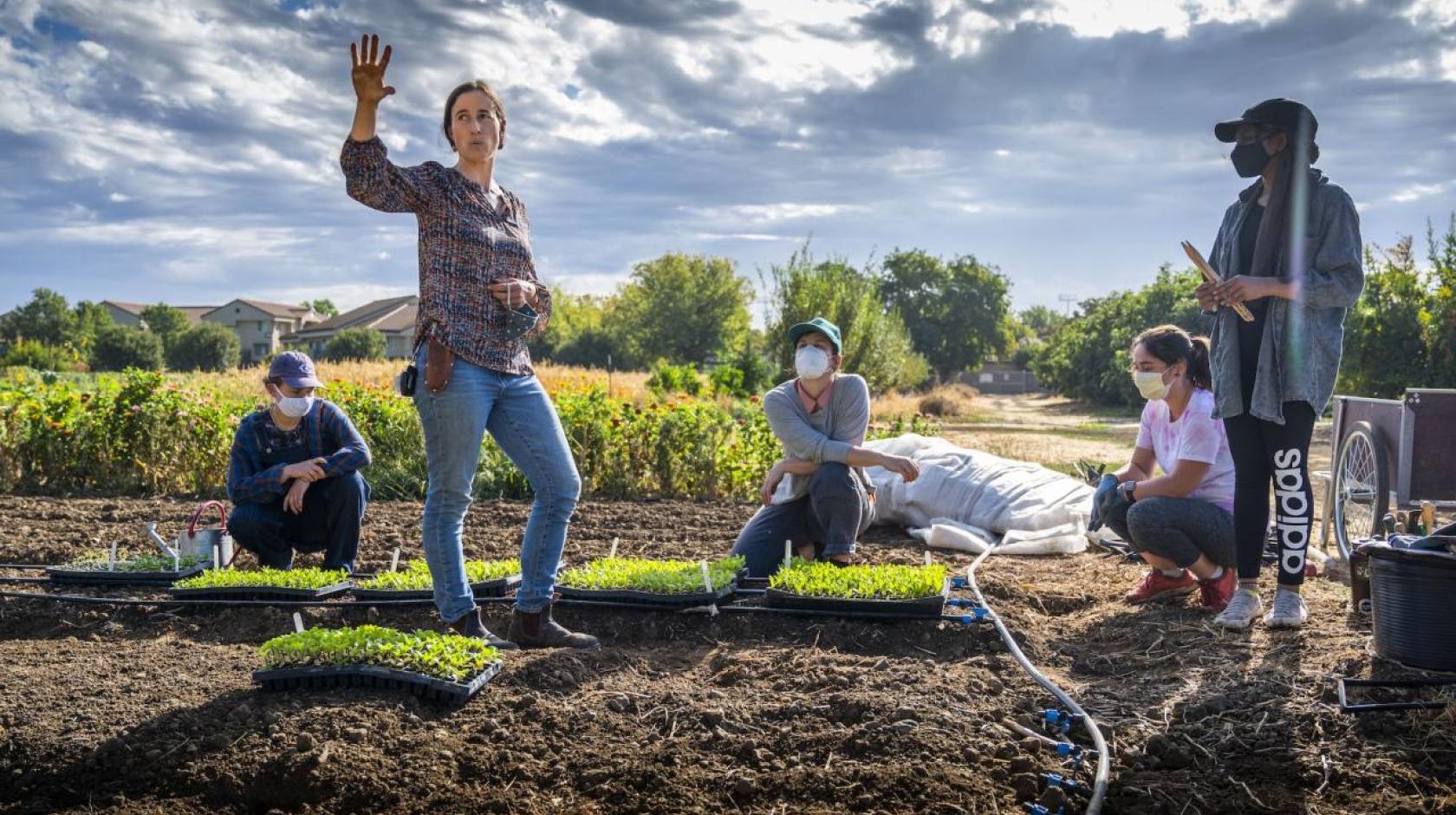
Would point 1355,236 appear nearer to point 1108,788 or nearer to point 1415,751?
point 1415,751

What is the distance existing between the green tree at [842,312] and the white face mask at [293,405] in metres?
10.3

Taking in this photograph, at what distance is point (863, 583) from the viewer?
3840 mm

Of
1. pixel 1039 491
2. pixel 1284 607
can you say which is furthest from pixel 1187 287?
pixel 1284 607

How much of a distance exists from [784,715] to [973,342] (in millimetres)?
52635

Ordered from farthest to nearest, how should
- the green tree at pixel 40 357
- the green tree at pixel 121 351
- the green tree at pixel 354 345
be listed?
the green tree at pixel 354 345 < the green tree at pixel 121 351 < the green tree at pixel 40 357

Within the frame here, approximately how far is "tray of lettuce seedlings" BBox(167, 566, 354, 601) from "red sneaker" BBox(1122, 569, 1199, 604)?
3149mm

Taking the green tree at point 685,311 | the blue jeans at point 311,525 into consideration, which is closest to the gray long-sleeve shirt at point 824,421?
the blue jeans at point 311,525

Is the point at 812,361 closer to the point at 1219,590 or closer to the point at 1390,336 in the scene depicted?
the point at 1219,590

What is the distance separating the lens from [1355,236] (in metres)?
3.77

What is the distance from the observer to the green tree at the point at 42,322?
5247 cm

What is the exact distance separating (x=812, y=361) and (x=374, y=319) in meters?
67.7

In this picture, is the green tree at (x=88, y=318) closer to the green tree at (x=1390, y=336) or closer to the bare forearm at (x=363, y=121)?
the green tree at (x=1390, y=336)

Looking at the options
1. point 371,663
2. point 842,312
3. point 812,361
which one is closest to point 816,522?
point 812,361

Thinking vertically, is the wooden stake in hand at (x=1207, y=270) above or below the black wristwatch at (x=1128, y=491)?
above
